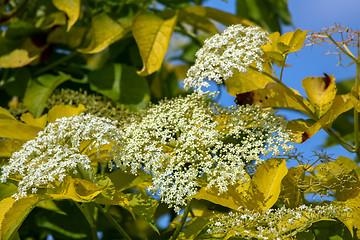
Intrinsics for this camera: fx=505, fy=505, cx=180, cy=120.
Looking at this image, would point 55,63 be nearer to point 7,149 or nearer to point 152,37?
point 152,37

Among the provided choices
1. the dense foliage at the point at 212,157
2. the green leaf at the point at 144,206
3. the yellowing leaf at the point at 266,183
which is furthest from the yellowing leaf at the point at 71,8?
the yellowing leaf at the point at 266,183

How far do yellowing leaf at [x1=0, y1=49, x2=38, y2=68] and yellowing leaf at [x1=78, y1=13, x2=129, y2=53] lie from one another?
0.79 feet

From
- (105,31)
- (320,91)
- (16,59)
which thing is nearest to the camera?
(320,91)

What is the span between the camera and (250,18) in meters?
1.71

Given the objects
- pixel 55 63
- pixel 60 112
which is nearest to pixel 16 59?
pixel 55 63

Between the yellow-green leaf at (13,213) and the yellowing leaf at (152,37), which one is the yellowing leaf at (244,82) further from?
the yellow-green leaf at (13,213)

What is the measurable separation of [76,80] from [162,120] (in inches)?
23.0

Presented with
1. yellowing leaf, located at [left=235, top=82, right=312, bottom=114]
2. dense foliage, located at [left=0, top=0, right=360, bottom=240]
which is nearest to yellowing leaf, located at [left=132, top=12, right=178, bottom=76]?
dense foliage, located at [left=0, top=0, right=360, bottom=240]

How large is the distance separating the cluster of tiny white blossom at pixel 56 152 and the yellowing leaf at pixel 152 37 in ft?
0.86

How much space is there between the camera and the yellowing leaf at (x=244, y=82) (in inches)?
41.8

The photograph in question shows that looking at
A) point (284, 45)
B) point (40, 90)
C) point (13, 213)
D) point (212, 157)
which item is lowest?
point (40, 90)

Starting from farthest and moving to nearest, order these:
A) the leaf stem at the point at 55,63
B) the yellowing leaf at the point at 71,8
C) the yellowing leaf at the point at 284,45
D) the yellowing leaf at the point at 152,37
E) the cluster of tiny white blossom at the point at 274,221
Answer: the leaf stem at the point at 55,63 → the yellowing leaf at the point at 71,8 → the yellowing leaf at the point at 152,37 → the yellowing leaf at the point at 284,45 → the cluster of tiny white blossom at the point at 274,221

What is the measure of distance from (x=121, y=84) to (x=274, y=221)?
72 centimetres

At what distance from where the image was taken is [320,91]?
102 centimetres
